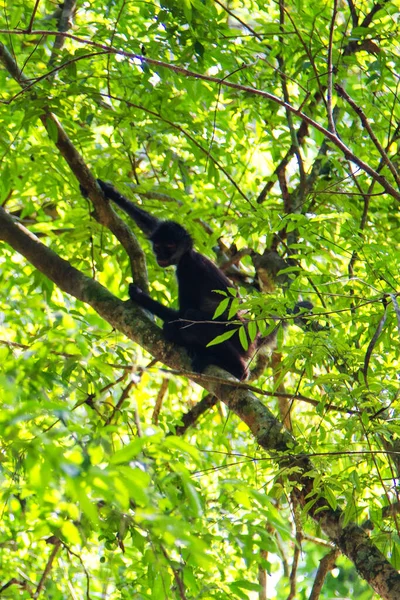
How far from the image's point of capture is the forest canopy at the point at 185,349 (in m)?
2.44

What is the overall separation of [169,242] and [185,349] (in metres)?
2.01

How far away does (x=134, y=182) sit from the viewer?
19.7 feet

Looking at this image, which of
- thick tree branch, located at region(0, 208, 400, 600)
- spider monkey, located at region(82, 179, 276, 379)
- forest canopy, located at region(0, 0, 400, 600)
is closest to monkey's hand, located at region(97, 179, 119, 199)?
spider monkey, located at region(82, 179, 276, 379)

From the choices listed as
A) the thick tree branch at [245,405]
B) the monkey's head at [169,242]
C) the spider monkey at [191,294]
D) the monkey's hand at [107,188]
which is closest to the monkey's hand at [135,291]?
the spider monkey at [191,294]

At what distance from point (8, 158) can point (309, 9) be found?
277 centimetres

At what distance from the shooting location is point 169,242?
6.61 m

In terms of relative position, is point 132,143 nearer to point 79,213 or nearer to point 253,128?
point 79,213

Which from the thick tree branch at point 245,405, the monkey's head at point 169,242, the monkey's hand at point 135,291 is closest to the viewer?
the thick tree branch at point 245,405

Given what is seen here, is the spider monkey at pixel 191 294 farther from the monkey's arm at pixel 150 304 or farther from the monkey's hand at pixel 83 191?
the monkey's hand at pixel 83 191

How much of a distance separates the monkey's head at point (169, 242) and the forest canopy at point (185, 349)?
0.89 feet

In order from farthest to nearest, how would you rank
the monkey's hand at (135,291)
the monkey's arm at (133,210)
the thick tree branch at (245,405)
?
the monkey's arm at (133,210) < the monkey's hand at (135,291) < the thick tree branch at (245,405)

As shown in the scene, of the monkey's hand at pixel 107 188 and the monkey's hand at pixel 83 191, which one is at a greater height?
the monkey's hand at pixel 107 188

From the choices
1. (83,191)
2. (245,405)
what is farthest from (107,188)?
(245,405)

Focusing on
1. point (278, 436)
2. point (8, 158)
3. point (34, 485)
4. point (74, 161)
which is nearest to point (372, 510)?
point (278, 436)
